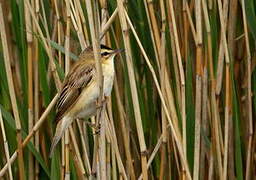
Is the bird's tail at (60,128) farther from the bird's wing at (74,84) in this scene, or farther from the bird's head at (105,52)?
the bird's head at (105,52)

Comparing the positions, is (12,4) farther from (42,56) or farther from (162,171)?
(162,171)

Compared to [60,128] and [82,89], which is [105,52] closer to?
[82,89]

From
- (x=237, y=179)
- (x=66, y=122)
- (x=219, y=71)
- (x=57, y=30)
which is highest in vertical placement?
(x=57, y=30)

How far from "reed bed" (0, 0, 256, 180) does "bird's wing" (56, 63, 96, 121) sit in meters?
0.05

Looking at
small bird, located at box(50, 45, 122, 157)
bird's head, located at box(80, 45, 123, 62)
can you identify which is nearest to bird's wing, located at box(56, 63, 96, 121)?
small bird, located at box(50, 45, 122, 157)

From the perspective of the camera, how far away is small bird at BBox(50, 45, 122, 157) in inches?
122

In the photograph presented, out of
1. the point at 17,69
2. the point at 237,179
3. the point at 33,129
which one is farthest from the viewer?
the point at 17,69

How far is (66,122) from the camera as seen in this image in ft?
10.4

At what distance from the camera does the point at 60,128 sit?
10.2 ft

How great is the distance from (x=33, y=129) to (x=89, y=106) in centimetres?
34

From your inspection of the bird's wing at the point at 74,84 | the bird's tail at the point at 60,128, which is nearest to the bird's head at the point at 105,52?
the bird's wing at the point at 74,84

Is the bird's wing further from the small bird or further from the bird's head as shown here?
the bird's head

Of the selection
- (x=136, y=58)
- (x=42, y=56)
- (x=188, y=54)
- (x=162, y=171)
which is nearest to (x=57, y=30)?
(x=42, y=56)

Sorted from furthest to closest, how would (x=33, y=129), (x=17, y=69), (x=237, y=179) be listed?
(x=17, y=69) < (x=237, y=179) < (x=33, y=129)
